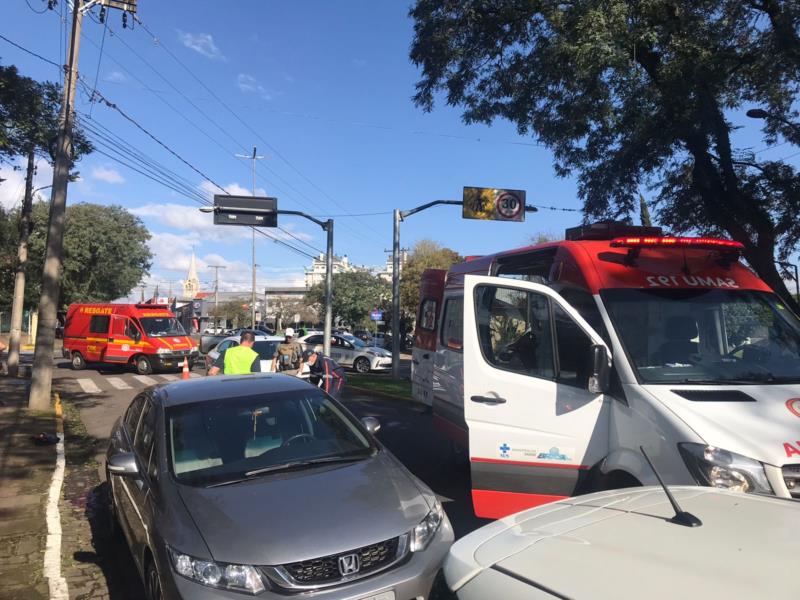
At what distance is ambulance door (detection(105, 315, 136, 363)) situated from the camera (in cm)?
2225

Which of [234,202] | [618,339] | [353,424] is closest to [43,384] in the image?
[234,202]

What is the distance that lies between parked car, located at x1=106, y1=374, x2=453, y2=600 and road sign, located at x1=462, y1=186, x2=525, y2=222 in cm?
1308

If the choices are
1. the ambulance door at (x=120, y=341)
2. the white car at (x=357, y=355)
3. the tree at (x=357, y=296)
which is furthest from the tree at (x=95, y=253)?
the white car at (x=357, y=355)

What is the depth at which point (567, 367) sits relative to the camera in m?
4.47

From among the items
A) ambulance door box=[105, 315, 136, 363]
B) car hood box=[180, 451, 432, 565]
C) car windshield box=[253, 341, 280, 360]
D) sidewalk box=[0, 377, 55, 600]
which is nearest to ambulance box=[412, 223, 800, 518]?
car hood box=[180, 451, 432, 565]

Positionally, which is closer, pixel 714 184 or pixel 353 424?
pixel 353 424

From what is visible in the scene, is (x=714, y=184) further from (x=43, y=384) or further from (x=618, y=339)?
(x=43, y=384)

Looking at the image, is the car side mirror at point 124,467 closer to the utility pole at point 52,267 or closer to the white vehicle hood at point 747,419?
the white vehicle hood at point 747,419

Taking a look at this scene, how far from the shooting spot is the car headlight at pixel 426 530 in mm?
3451

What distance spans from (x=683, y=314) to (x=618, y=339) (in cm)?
63

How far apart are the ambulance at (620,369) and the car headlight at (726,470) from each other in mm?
14

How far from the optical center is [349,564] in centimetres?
317

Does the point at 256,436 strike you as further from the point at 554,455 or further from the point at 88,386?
the point at 88,386

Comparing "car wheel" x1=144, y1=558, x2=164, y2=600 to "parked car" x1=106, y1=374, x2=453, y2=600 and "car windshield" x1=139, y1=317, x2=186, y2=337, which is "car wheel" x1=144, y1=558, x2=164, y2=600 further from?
"car windshield" x1=139, y1=317, x2=186, y2=337
